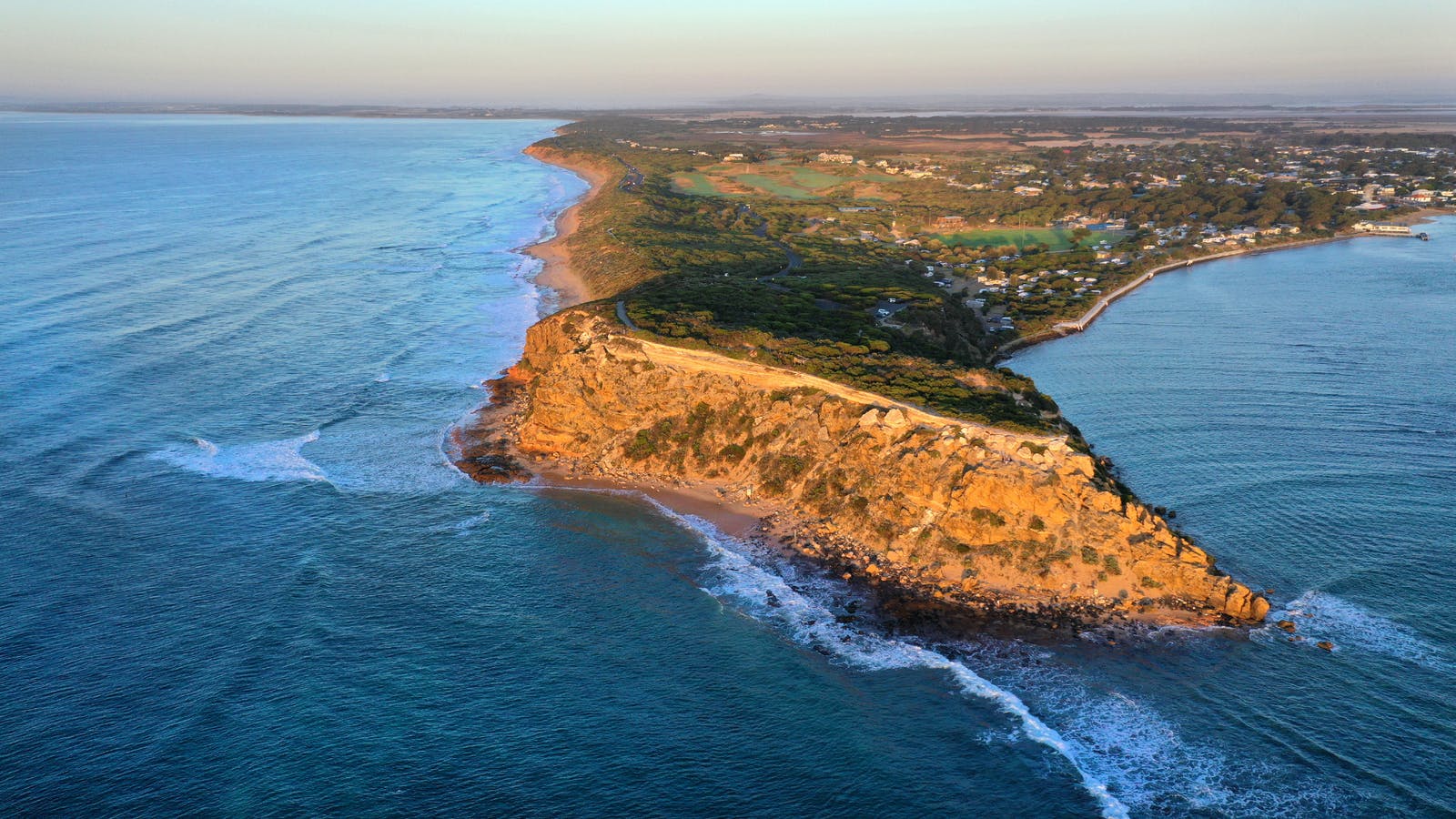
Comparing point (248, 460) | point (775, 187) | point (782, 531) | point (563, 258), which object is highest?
point (775, 187)

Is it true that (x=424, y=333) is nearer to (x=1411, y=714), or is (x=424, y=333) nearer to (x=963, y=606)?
(x=963, y=606)

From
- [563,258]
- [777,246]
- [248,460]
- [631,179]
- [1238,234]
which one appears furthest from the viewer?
[631,179]

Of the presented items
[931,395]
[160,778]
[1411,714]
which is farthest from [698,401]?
[1411,714]

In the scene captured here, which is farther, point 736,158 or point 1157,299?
point 736,158

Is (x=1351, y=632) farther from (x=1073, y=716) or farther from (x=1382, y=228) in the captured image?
(x=1382, y=228)

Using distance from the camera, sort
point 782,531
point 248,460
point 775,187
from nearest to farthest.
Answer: point 782,531 → point 248,460 → point 775,187

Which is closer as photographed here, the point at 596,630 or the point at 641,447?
the point at 596,630

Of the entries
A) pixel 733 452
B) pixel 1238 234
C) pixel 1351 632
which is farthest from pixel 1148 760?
pixel 1238 234
